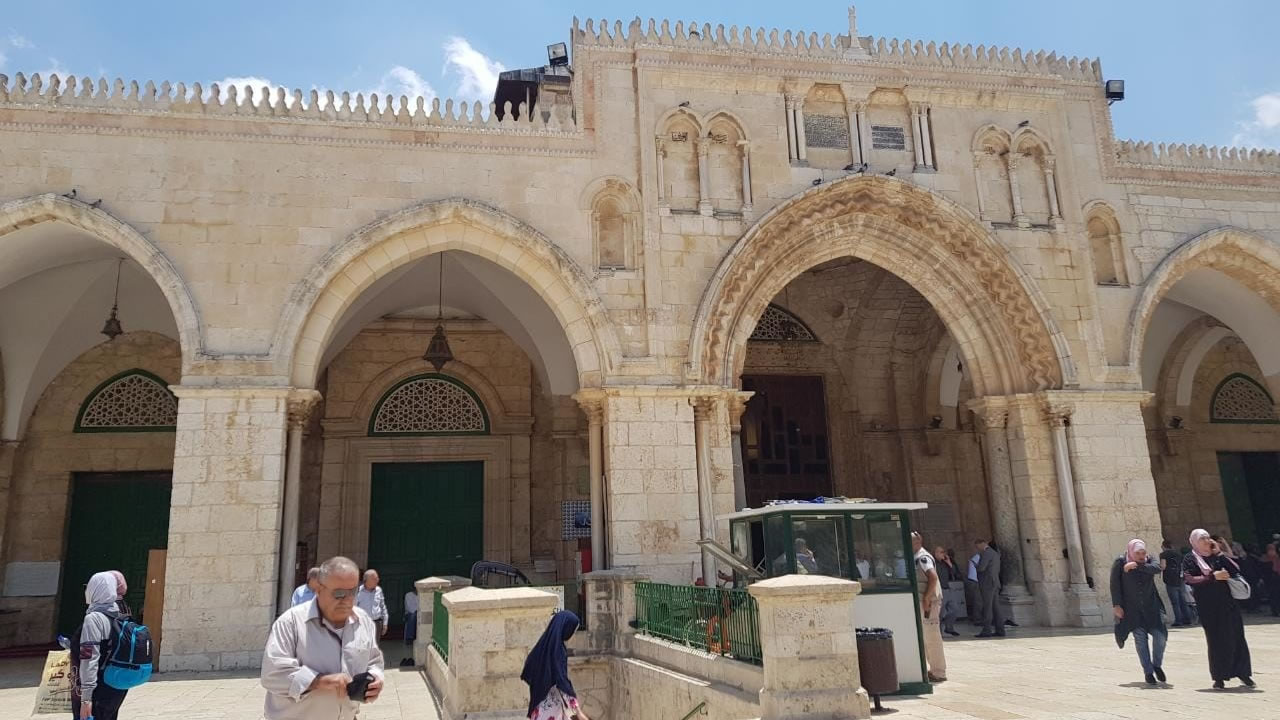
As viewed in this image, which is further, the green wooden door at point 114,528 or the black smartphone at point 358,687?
the green wooden door at point 114,528

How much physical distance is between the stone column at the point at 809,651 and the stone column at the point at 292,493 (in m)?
5.79

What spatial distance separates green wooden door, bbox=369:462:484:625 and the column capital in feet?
10.6

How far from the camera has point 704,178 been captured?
1000 centimetres

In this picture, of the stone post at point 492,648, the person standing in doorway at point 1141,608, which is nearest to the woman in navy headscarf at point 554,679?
the stone post at point 492,648

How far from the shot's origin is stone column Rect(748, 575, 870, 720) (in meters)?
4.54

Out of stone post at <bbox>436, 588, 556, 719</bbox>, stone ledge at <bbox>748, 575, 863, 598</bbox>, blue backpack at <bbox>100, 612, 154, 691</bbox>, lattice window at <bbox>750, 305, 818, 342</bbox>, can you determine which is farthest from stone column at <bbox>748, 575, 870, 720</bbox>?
lattice window at <bbox>750, 305, 818, 342</bbox>

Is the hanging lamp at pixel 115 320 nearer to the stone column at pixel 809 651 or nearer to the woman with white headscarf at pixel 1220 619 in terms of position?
the stone column at pixel 809 651

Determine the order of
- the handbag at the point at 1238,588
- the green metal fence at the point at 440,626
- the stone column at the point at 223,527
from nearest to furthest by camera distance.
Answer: the handbag at the point at 1238,588, the green metal fence at the point at 440,626, the stone column at the point at 223,527

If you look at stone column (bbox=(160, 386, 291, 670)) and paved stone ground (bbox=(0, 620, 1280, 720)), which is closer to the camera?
paved stone ground (bbox=(0, 620, 1280, 720))

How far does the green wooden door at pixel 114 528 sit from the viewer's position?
1138 cm

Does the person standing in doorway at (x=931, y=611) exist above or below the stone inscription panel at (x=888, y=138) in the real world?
below

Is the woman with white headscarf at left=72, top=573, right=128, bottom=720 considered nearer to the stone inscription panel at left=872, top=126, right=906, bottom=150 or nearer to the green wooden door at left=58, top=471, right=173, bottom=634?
the green wooden door at left=58, top=471, right=173, bottom=634

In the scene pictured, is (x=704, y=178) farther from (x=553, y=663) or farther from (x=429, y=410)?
(x=553, y=663)

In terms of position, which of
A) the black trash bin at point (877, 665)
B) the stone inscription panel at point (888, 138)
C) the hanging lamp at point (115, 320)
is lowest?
the black trash bin at point (877, 665)
